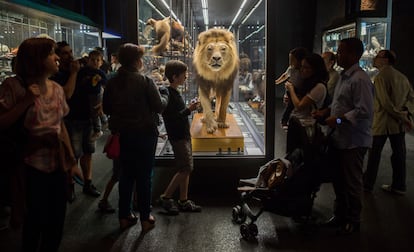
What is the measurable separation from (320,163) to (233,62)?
1767mm

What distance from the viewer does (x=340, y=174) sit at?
3641 mm

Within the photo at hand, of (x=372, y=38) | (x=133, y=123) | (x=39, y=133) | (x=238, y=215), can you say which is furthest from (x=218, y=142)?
(x=372, y=38)

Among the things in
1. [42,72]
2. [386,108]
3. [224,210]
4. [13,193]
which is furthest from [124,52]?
Result: [386,108]

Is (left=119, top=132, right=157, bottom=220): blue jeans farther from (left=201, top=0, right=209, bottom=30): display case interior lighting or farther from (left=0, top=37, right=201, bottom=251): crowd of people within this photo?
(left=201, top=0, right=209, bottom=30): display case interior lighting

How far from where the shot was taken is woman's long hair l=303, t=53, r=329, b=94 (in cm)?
376

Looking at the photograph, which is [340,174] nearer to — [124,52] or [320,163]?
[320,163]

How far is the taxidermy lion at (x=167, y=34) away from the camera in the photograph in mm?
5001

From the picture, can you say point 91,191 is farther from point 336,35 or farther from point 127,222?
point 336,35

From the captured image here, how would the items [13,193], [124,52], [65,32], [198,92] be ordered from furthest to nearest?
[65,32], [198,92], [124,52], [13,193]

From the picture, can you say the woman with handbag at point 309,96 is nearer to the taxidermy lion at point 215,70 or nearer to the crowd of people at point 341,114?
the crowd of people at point 341,114

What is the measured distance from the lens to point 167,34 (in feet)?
16.7

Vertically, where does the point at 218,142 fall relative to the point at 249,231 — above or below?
above

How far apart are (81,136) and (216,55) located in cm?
164

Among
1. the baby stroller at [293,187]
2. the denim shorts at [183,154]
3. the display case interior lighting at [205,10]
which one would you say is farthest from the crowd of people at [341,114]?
the display case interior lighting at [205,10]
